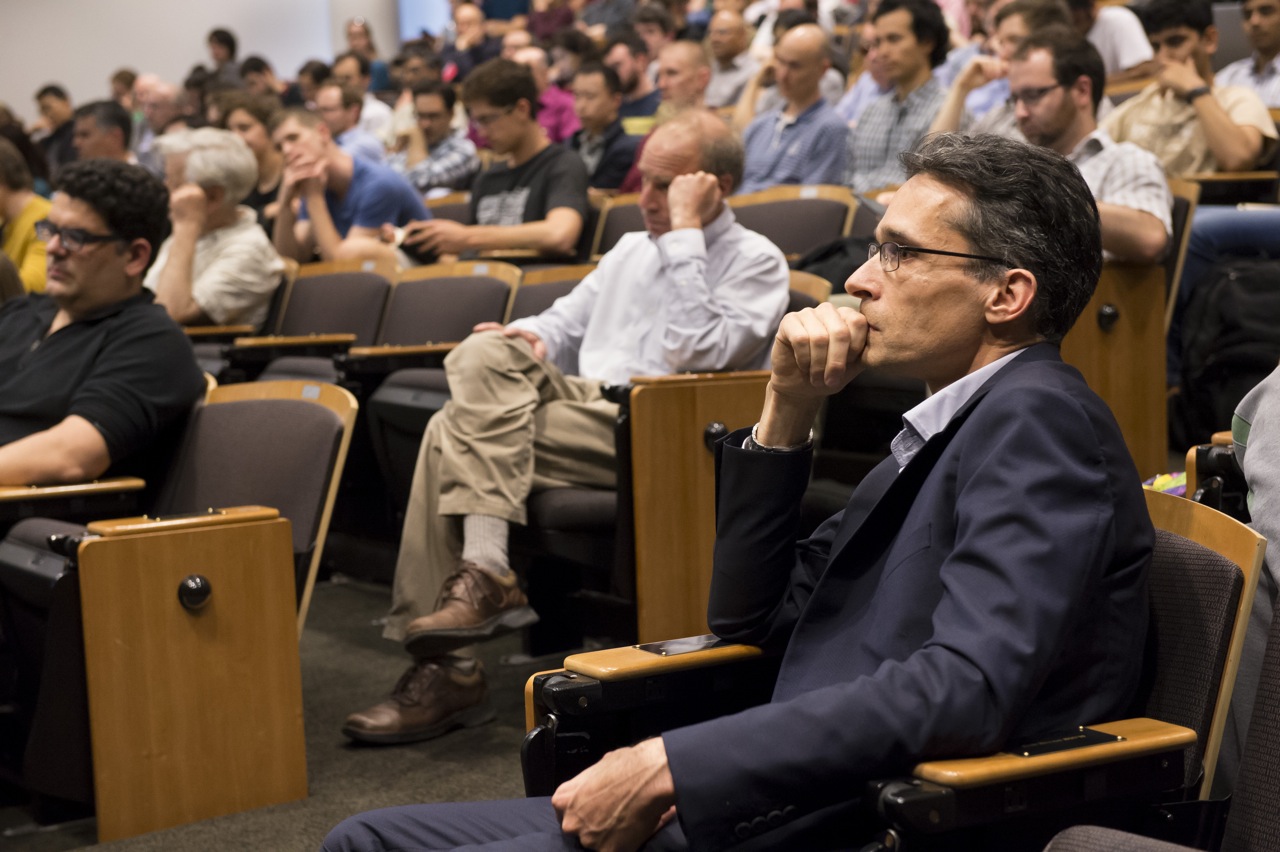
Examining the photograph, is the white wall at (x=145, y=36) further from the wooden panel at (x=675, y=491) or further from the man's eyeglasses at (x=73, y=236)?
the wooden panel at (x=675, y=491)

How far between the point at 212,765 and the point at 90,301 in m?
0.98

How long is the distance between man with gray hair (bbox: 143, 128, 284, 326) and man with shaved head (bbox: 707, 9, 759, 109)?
2966 millimetres

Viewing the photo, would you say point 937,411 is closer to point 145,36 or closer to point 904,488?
point 904,488

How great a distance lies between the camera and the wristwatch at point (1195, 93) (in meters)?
3.82

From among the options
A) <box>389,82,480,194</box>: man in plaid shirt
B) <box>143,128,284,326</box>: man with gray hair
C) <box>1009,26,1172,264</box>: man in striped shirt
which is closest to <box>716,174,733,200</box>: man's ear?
<box>1009,26,1172,264</box>: man in striped shirt

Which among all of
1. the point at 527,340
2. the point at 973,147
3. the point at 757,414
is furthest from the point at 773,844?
the point at 527,340

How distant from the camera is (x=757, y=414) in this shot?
8.87ft

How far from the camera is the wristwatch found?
3820 mm

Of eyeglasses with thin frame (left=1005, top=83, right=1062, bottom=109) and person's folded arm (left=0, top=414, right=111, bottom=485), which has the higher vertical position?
eyeglasses with thin frame (left=1005, top=83, right=1062, bottom=109)

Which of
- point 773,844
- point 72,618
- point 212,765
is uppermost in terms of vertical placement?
point 773,844

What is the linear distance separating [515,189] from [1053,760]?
371 centimetres

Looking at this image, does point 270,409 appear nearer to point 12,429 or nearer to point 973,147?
point 12,429

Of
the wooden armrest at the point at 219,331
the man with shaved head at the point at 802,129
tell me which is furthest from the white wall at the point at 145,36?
the man with shaved head at the point at 802,129

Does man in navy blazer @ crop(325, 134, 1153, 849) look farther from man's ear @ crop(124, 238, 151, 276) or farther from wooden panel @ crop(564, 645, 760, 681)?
man's ear @ crop(124, 238, 151, 276)
